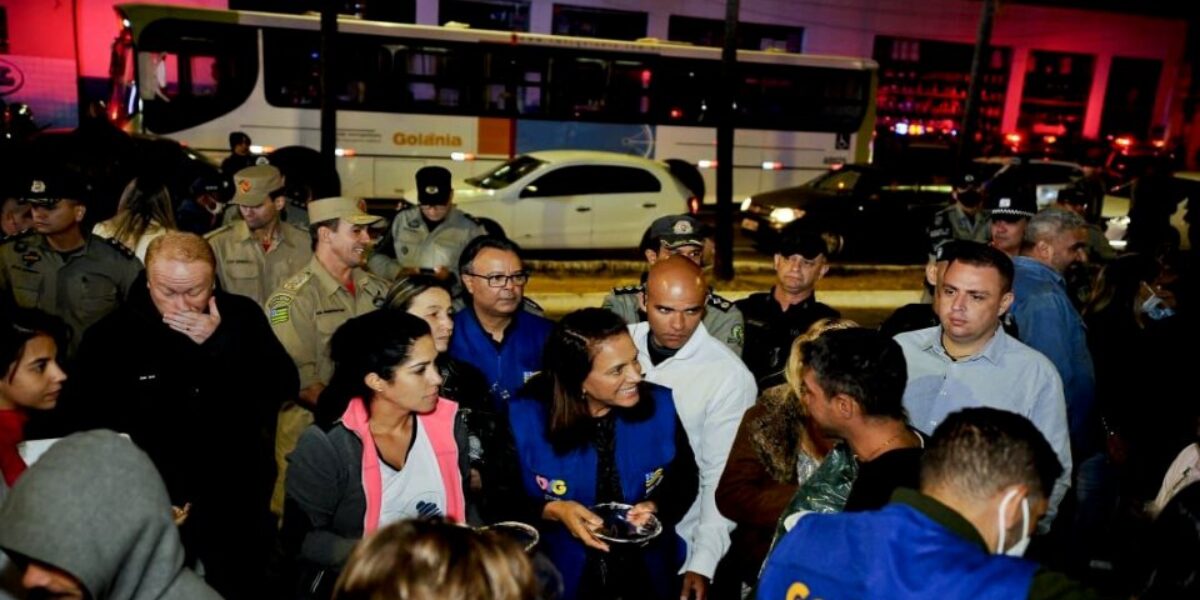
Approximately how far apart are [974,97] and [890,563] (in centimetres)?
1728

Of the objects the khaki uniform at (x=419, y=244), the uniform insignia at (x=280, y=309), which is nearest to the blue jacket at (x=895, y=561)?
the uniform insignia at (x=280, y=309)

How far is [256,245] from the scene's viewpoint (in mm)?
5852

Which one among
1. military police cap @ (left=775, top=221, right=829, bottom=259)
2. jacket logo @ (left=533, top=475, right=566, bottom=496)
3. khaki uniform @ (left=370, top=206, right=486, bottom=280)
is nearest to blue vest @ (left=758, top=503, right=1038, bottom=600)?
jacket logo @ (left=533, top=475, right=566, bottom=496)

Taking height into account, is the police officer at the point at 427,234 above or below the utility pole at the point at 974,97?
below

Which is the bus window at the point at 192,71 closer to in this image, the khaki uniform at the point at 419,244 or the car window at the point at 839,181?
the khaki uniform at the point at 419,244

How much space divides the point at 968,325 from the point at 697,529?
1.40 m

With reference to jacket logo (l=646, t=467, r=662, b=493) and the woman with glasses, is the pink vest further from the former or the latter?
jacket logo (l=646, t=467, r=662, b=493)

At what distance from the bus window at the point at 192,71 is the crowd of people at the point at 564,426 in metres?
10.2

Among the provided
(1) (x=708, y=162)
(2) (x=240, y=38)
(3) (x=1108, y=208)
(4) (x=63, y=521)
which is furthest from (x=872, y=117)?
(4) (x=63, y=521)

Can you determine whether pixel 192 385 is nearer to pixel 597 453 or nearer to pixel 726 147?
pixel 597 453

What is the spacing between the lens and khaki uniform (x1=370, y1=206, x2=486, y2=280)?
6.90 m

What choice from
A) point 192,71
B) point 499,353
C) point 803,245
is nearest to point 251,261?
point 499,353

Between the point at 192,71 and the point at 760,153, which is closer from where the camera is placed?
the point at 192,71

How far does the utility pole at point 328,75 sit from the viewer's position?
13078 millimetres
